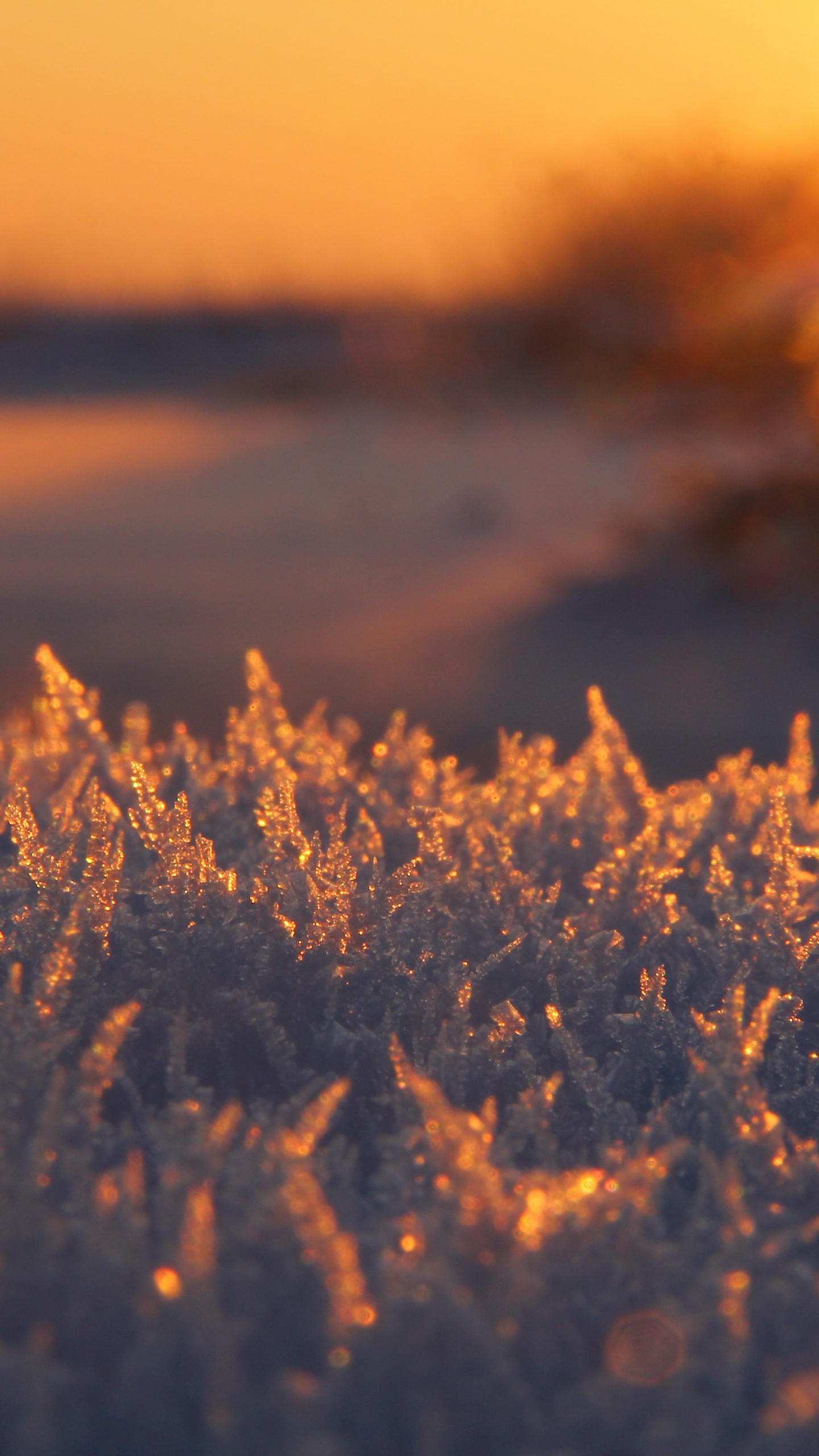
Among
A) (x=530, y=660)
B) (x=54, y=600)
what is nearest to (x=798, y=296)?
(x=530, y=660)

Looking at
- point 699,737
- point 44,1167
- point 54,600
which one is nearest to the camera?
point 44,1167

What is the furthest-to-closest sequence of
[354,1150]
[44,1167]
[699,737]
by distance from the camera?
[699,737]
[354,1150]
[44,1167]

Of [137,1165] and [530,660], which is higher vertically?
[530,660]

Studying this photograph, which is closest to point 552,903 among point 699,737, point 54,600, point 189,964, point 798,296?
point 189,964

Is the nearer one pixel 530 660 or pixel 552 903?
pixel 552 903

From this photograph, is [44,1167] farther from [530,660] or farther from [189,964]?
[530,660]

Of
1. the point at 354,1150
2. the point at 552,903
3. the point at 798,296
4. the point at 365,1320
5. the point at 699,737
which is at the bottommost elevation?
the point at 365,1320

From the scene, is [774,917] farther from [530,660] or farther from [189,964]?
[530,660]
